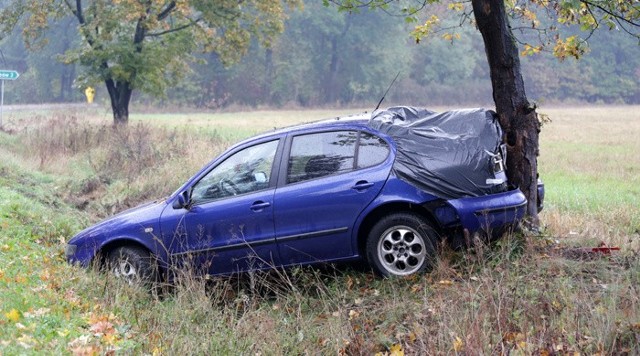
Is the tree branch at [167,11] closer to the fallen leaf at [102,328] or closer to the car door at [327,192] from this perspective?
the car door at [327,192]

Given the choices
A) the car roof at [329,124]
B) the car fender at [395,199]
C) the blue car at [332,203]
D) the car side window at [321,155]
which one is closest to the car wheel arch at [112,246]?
the blue car at [332,203]

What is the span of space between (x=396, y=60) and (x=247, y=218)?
69839 millimetres

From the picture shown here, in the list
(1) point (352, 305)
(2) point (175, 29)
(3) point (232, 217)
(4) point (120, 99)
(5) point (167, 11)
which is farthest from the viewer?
(4) point (120, 99)

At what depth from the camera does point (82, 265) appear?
8492 mm

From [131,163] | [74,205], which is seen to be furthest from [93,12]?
[74,205]

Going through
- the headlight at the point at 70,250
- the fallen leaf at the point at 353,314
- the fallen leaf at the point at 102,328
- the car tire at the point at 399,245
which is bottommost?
the fallen leaf at the point at 353,314

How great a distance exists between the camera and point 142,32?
2723 cm

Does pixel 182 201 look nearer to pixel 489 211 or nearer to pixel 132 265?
pixel 132 265

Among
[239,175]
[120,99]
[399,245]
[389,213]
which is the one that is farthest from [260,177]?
[120,99]

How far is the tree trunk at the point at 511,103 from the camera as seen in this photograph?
8453 mm

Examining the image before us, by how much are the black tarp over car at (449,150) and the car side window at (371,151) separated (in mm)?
128

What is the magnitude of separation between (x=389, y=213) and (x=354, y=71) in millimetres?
71218

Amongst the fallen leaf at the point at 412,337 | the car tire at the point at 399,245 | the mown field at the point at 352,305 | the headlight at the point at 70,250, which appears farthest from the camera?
the headlight at the point at 70,250

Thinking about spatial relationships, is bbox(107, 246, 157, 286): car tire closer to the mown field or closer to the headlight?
the mown field
